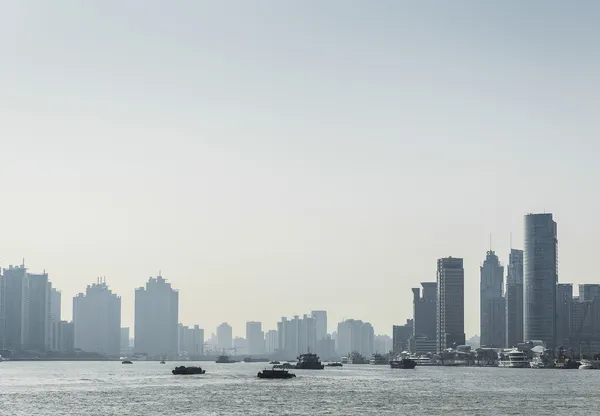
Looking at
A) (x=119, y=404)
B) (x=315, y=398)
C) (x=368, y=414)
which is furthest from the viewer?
(x=315, y=398)

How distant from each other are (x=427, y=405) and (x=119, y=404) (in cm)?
4937

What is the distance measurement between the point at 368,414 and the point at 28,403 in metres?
59.7

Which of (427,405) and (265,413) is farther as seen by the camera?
(427,405)

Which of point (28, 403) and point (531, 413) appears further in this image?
point (28, 403)

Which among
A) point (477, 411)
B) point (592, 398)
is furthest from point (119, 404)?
point (592, 398)

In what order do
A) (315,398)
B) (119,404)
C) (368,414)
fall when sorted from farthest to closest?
(315,398) → (119,404) → (368,414)

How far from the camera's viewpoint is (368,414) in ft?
479

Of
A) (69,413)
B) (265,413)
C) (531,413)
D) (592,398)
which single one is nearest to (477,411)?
(531,413)

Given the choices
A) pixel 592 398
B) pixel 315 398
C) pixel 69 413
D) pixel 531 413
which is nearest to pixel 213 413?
pixel 69 413

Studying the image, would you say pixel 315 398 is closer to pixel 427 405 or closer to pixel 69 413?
pixel 427 405

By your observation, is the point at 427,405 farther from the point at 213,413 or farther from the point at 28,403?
the point at 28,403

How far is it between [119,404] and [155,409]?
12811mm

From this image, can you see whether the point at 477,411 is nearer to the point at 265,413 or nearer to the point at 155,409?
the point at 265,413

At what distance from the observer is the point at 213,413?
483 feet
